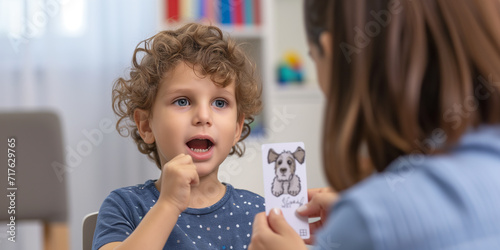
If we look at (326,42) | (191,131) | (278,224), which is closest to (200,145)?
(191,131)

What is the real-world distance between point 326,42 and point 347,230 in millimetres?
260

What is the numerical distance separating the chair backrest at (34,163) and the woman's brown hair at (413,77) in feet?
3.14

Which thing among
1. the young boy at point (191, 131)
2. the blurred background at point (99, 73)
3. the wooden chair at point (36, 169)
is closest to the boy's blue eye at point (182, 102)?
the young boy at point (191, 131)

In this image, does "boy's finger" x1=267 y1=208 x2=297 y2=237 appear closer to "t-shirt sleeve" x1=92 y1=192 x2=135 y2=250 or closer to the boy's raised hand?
the boy's raised hand

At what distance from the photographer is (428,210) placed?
0.49m

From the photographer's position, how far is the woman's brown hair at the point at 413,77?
583mm

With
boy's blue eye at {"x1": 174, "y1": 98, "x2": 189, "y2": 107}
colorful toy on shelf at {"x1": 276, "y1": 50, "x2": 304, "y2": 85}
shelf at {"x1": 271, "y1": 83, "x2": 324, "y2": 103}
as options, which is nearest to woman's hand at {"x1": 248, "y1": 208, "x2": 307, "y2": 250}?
boy's blue eye at {"x1": 174, "y1": 98, "x2": 189, "y2": 107}

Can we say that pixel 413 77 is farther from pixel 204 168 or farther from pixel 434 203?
pixel 204 168

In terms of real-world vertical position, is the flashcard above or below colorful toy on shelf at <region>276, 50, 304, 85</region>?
below

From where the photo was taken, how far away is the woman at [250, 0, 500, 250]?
0.50 meters

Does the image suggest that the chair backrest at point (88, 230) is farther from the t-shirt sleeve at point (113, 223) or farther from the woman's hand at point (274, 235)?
the woman's hand at point (274, 235)

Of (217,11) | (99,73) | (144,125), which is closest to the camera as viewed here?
(144,125)

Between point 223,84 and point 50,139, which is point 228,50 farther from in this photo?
point 50,139

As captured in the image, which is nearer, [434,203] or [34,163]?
[434,203]
